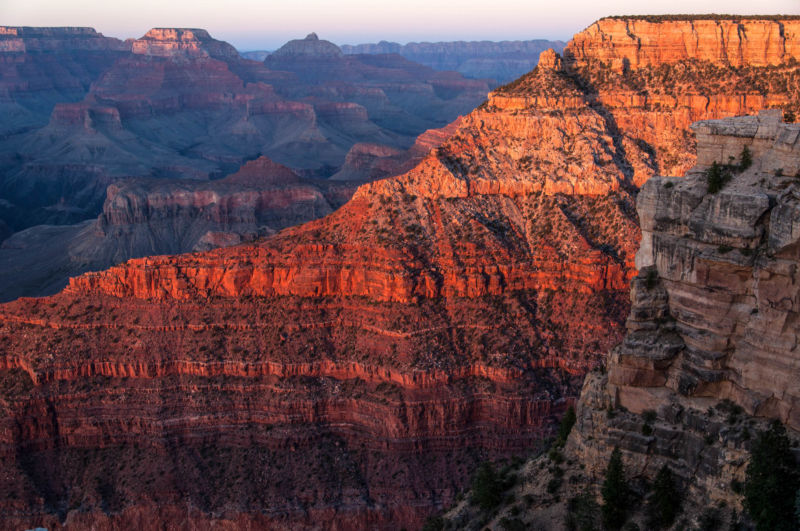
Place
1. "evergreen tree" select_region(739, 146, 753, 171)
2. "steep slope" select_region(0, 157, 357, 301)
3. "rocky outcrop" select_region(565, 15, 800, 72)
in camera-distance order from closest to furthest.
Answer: "evergreen tree" select_region(739, 146, 753, 171) < "rocky outcrop" select_region(565, 15, 800, 72) < "steep slope" select_region(0, 157, 357, 301)

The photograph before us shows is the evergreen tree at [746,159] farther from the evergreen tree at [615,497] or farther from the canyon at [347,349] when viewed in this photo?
the canyon at [347,349]

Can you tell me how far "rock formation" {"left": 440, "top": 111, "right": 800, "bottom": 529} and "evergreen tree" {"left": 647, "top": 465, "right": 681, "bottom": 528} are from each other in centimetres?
30

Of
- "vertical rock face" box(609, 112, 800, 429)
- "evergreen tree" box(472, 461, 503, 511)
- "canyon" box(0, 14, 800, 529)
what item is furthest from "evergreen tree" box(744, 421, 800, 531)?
"canyon" box(0, 14, 800, 529)

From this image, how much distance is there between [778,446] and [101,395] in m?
40.3

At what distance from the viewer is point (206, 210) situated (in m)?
131

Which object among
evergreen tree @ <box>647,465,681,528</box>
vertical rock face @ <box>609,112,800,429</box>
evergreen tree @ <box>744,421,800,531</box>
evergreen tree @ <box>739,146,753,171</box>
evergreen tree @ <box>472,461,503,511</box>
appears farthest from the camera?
evergreen tree @ <box>472,461,503,511</box>

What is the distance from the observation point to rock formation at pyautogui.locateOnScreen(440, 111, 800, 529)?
2342 cm

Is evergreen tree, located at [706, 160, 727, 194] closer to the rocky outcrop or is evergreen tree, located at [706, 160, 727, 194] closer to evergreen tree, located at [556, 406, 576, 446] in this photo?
evergreen tree, located at [556, 406, 576, 446]

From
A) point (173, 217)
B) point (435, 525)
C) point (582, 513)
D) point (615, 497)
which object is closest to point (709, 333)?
point (615, 497)

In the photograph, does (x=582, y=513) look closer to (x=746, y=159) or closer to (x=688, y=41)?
(x=746, y=159)

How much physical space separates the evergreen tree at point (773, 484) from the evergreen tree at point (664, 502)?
233 centimetres

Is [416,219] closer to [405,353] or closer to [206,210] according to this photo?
[405,353]

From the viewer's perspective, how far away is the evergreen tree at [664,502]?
24859 millimetres

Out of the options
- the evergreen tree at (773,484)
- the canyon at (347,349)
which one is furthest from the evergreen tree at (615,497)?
the canyon at (347,349)
